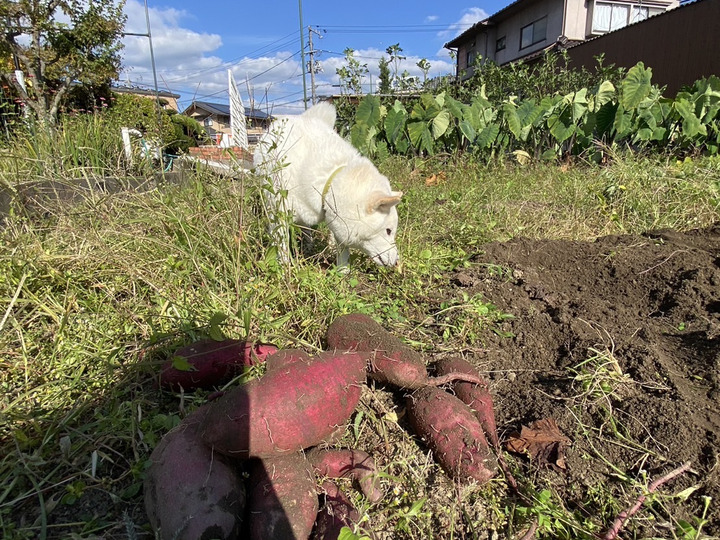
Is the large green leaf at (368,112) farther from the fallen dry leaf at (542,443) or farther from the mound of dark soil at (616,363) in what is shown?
the fallen dry leaf at (542,443)

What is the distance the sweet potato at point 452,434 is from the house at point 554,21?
1788 cm

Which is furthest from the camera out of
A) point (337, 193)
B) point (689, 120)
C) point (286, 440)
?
point (689, 120)

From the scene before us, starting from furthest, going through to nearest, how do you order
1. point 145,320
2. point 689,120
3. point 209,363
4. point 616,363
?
point 689,120 → point 145,320 → point 616,363 → point 209,363

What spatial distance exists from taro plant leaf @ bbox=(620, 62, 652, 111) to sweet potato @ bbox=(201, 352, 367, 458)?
769 cm

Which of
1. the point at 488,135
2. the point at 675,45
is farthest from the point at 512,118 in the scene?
the point at 675,45

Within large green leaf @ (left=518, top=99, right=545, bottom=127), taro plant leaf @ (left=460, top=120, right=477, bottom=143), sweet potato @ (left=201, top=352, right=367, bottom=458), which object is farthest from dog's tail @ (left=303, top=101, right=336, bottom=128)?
large green leaf @ (left=518, top=99, right=545, bottom=127)

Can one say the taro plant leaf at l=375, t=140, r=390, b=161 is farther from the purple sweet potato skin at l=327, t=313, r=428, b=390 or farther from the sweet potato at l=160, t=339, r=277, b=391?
the sweet potato at l=160, t=339, r=277, b=391

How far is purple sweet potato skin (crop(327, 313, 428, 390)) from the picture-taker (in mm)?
1671

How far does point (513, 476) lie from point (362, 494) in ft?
1.89

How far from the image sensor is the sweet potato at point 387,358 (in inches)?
65.8

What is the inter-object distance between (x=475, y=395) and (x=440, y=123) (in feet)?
22.4

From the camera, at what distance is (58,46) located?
9.39 meters

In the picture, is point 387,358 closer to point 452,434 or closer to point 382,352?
point 382,352

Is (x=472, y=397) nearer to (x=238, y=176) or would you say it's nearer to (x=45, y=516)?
(x=45, y=516)
